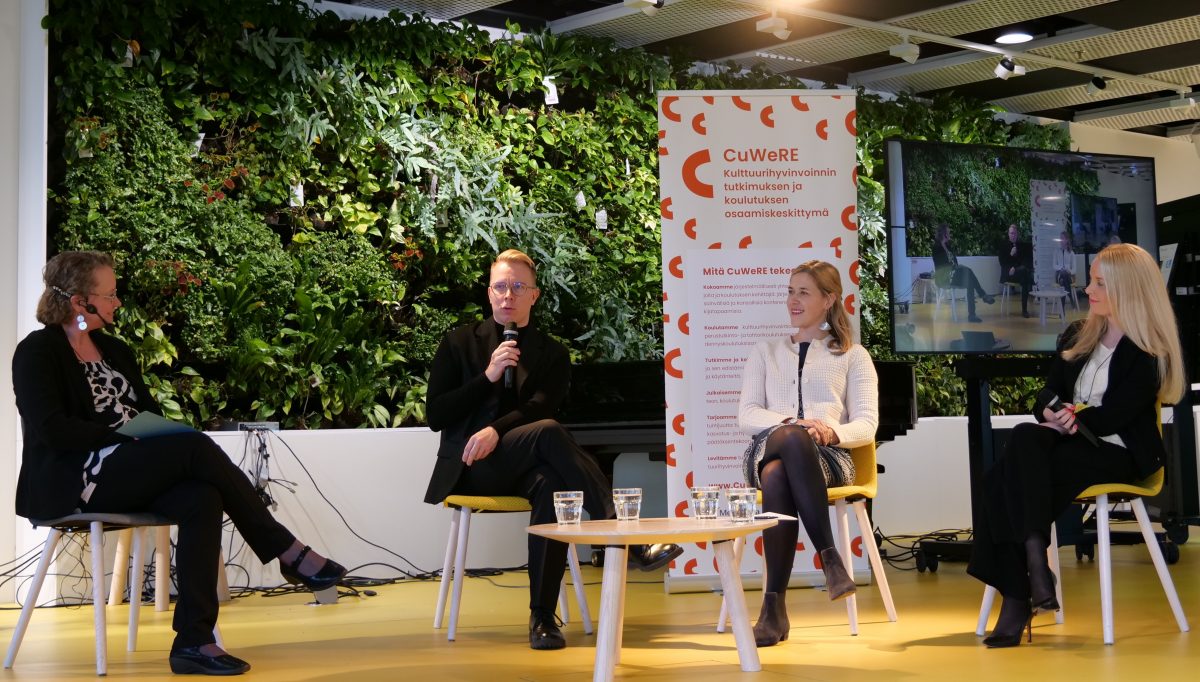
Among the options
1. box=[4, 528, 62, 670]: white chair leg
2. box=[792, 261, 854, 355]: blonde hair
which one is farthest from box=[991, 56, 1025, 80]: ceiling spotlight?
box=[4, 528, 62, 670]: white chair leg

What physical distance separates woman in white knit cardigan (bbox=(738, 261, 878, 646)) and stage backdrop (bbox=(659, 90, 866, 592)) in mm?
619

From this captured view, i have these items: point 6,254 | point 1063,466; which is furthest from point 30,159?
point 1063,466

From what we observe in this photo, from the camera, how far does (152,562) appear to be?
570cm

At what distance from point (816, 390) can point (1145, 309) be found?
1060 mm

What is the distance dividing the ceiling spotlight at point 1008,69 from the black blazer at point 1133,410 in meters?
4.03

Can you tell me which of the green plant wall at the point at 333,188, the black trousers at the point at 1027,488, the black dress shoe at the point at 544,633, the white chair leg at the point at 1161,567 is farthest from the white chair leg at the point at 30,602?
the white chair leg at the point at 1161,567

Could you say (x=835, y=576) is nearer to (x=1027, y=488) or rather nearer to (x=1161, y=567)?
(x=1027, y=488)

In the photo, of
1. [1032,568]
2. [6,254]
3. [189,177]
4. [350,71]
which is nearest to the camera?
[1032,568]

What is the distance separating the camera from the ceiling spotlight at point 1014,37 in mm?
7520

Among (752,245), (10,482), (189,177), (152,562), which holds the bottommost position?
(152,562)

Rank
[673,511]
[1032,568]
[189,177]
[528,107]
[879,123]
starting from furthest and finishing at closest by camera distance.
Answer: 1. [879,123]
2. [528,107]
3. [189,177]
4. [673,511]
5. [1032,568]

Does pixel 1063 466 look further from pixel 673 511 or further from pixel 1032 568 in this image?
pixel 673 511

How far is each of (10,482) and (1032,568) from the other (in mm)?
4088

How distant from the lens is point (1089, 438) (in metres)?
3.97
